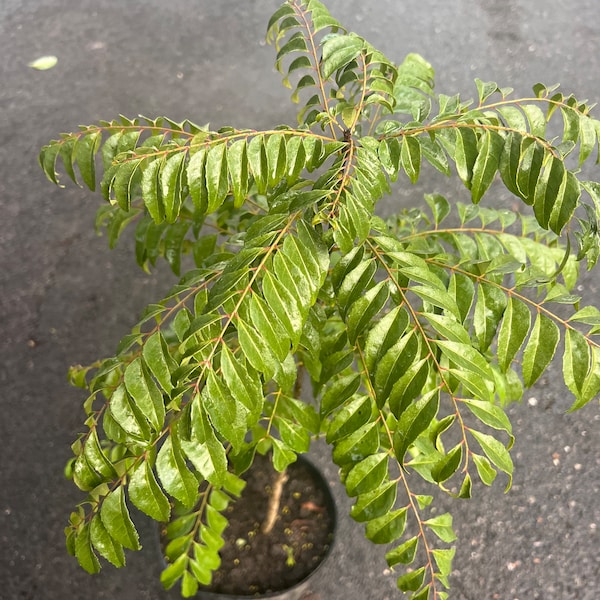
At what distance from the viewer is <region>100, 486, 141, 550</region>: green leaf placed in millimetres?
683

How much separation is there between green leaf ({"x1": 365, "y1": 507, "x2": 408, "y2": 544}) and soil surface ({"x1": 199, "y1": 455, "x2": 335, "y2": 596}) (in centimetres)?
58

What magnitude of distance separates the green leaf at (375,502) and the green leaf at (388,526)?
0.6 inches

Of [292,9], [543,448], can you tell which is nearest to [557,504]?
[543,448]

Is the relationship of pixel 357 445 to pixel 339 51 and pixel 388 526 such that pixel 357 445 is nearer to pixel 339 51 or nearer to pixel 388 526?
pixel 388 526

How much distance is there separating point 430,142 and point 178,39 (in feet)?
7.02

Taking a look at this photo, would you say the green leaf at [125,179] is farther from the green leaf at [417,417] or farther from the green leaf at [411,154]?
the green leaf at [417,417]

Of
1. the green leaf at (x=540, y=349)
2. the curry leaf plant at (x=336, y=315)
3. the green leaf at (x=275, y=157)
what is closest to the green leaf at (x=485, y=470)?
the curry leaf plant at (x=336, y=315)

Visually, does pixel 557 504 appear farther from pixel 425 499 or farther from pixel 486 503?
pixel 425 499

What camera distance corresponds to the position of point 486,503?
1.61m

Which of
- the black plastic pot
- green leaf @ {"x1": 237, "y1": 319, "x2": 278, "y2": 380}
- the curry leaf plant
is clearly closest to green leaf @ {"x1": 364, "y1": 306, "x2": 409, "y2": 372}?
the curry leaf plant

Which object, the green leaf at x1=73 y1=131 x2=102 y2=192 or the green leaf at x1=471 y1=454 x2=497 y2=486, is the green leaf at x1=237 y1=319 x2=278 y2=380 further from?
the green leaf at x1=73 y1=131 x2=102 y2=192

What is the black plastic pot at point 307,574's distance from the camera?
51.2 inches

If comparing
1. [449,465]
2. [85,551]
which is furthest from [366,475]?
[85,551]

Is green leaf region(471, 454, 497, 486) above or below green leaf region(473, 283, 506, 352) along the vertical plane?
below
